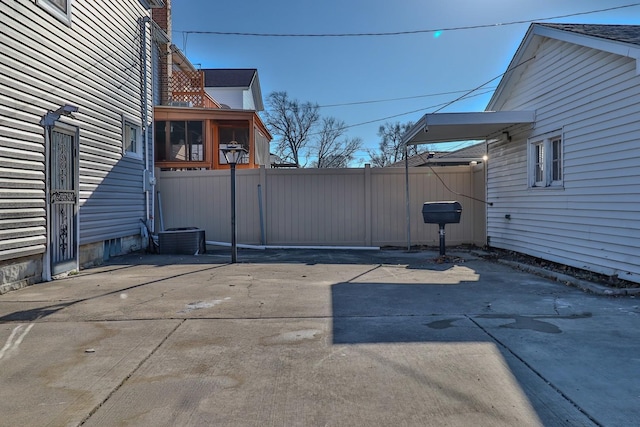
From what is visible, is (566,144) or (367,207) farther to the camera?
(367,207)

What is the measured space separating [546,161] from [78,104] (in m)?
8.69

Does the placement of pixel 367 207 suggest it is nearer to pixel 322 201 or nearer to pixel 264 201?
pixel 322 201

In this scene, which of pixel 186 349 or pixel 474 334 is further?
pixel 474 334

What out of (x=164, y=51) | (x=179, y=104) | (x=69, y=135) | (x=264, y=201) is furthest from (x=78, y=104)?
(x=164, y=51)

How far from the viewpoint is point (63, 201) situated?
706 centimetres

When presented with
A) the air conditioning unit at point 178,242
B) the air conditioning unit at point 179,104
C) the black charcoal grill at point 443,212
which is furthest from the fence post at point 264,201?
the air conditioning unit at point 179,104

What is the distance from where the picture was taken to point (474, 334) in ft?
13.1

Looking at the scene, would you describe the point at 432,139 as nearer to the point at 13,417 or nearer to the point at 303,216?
the point at 303,216

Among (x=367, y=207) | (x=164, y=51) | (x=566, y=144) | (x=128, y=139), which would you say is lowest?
(x=367, y=207)

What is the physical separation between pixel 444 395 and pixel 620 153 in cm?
540

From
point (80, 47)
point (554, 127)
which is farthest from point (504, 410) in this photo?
point (80, 47)

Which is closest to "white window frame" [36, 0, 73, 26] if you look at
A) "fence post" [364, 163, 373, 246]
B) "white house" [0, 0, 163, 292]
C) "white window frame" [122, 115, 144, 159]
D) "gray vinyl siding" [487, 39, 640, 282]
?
"white house" [0, 0, 163, 292]

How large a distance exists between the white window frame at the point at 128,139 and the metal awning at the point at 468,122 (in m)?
6.46

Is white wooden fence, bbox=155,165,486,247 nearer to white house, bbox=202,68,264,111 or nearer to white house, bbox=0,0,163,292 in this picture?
white house, bbox=0,0,163,292
